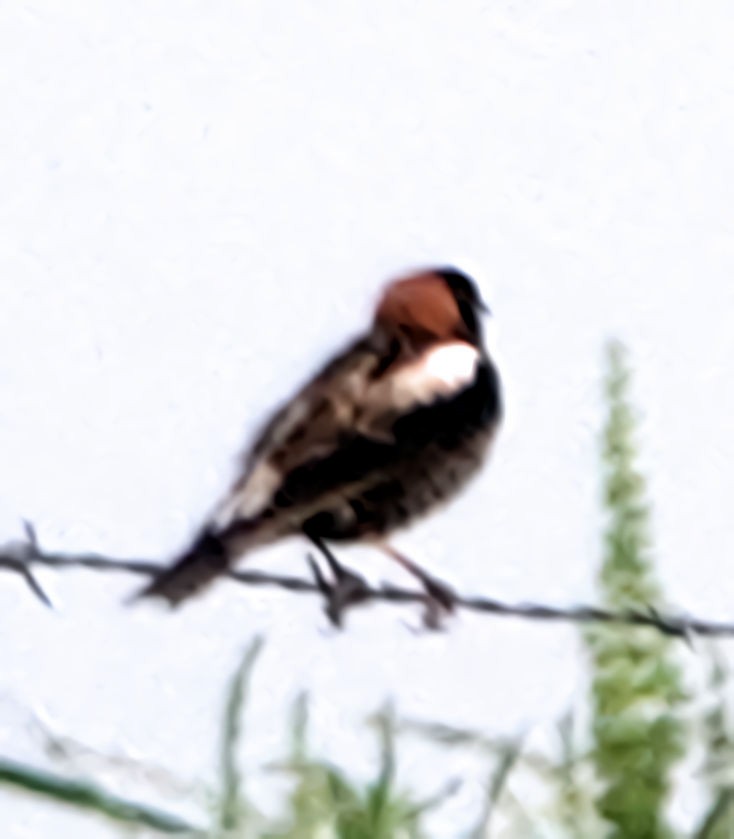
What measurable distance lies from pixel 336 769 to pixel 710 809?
0.13 meters

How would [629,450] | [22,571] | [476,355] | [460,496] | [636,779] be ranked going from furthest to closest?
[476,355] → [460,496] → [22,571] → [629,450] → [636,779]

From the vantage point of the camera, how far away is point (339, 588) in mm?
994

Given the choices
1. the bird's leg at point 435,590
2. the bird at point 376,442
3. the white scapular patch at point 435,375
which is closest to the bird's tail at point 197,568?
the bird at point 376,442

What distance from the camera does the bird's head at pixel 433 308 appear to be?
3.51ft

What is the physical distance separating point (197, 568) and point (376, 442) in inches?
10.2

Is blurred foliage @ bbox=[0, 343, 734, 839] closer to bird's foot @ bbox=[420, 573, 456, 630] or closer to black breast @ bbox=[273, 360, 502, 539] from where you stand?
bird's foot @ bbox=[420, 573, 456, 630]

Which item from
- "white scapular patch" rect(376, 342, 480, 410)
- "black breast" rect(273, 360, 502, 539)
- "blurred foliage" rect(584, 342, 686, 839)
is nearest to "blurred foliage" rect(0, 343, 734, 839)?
"blurred foliage" rect(584, 342, 686, 839)

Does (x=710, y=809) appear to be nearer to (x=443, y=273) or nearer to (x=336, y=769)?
(x=336, y=769)

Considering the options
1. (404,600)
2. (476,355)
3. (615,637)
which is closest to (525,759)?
(615,637)

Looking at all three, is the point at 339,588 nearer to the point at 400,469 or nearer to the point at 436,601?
the point at 436,601

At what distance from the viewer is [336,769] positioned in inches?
23.0

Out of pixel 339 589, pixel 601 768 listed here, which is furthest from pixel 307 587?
pixel 601 768

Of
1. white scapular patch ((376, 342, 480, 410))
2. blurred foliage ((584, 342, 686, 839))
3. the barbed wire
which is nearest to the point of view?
blurred foliage ((584, 342, 686, 839))

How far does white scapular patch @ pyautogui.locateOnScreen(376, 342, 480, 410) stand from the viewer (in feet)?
3.88
